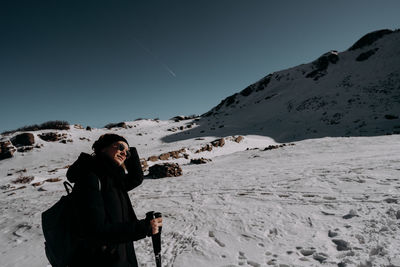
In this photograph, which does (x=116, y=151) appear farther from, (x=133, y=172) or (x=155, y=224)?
(x=155, y=224)

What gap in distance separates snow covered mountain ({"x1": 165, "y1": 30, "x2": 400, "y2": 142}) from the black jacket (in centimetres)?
2464

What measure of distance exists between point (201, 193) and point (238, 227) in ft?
9.67

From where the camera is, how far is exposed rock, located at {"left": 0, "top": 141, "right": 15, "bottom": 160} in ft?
78.9

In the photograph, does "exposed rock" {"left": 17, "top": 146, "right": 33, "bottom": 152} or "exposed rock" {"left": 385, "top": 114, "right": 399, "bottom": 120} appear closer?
"exposed rock" {"left": 385, "top": 114, "right": 399, "bottom": 120}

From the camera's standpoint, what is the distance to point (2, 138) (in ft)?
91.4

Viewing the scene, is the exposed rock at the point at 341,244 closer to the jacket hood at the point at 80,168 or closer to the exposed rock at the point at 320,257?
the exposed rock at the point at 320,257

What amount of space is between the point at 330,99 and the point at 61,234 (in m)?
39.3

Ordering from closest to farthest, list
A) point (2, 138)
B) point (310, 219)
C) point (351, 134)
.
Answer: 1. point (310, 219)
2. point (351, 134)
3. point (2, 138)

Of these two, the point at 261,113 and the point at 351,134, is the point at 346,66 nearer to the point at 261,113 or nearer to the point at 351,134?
the point at 261,113

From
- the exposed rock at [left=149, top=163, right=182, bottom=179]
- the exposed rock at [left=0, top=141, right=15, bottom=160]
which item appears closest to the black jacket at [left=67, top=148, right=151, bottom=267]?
the exposed rock at [left=149, top=163, right=182, bottom=179]

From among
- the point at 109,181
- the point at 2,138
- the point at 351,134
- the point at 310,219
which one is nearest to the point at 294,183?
the point at 310,219

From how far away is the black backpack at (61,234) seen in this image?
156 cm

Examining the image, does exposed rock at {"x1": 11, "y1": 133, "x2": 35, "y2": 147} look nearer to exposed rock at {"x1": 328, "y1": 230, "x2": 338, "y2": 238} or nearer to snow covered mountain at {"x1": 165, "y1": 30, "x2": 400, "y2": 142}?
snow covered mountain at {"x1": 165, "y1": 30, "x2": 400, "y2": 142}

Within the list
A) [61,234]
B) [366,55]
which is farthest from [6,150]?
[366,55]
